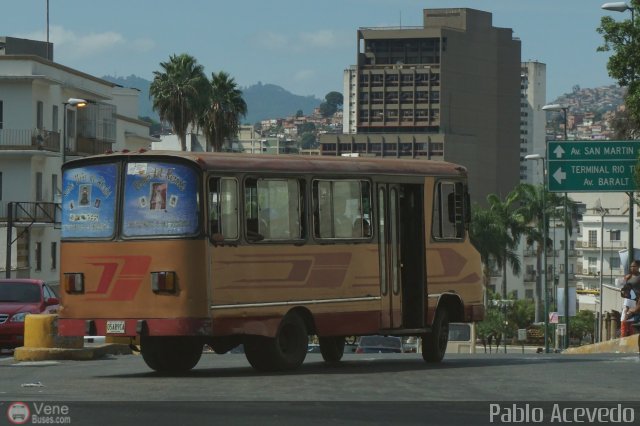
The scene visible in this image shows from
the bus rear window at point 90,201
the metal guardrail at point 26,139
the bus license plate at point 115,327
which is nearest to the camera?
the bus license plate at point 115,327

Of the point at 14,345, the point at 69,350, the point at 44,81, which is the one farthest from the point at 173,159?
the point at 44,81

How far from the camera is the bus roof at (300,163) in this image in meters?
20.7

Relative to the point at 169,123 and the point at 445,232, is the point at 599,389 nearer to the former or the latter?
the point at 445,232

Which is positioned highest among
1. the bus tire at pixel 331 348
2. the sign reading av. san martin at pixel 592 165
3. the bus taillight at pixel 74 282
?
the sign reading av. san martin at pixel 592 165

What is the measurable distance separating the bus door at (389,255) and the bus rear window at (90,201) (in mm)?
3962

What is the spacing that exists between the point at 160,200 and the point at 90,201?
1135 millimetres

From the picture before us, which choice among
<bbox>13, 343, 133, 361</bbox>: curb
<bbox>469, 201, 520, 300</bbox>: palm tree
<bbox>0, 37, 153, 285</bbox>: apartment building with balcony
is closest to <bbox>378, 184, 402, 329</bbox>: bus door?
<bbox>13, 343, 133, 361</bbox>: curb

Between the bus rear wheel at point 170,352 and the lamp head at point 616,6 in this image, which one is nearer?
the bus rear wheel at point 170,352

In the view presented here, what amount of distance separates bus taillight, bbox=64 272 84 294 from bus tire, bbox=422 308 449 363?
5.50 meters

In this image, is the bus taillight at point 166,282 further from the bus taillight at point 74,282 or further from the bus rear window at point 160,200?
the bus taillight at point 74,282

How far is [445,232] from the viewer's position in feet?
78.3
